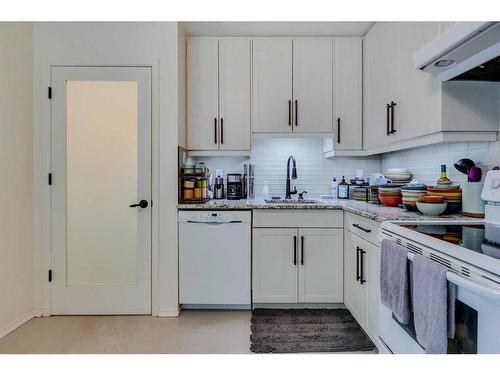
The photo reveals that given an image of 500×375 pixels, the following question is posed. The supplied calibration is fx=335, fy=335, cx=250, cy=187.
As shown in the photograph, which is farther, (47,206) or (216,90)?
(216,90)

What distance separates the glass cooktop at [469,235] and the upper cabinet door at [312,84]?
5.38 ft

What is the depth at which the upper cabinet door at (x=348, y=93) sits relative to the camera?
3080mm

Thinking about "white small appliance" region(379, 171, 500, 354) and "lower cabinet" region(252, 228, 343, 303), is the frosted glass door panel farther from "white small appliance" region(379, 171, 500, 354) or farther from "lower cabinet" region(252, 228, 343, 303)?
"white small appliance" region(379, 171, 500, 354)

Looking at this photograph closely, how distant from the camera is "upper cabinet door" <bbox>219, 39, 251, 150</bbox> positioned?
3049mm

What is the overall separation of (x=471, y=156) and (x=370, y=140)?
34.7 inches

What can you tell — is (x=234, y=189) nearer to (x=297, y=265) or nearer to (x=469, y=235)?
(x=297, y=265)

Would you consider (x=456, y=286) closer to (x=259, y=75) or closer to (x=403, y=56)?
(x=403, y=56)

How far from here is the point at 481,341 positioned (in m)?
1.05

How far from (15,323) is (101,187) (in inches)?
46.1

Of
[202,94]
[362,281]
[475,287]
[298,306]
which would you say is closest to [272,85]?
[202,94]

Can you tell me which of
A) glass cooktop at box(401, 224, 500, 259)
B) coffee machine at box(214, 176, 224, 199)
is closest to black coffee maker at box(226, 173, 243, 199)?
coffee machine at box(214, 176, 224, 199)

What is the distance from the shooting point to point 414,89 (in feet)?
7.13

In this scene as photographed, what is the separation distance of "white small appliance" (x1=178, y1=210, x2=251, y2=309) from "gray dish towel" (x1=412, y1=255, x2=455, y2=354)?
153 cm

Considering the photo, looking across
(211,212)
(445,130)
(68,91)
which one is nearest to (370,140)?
(445,130)
